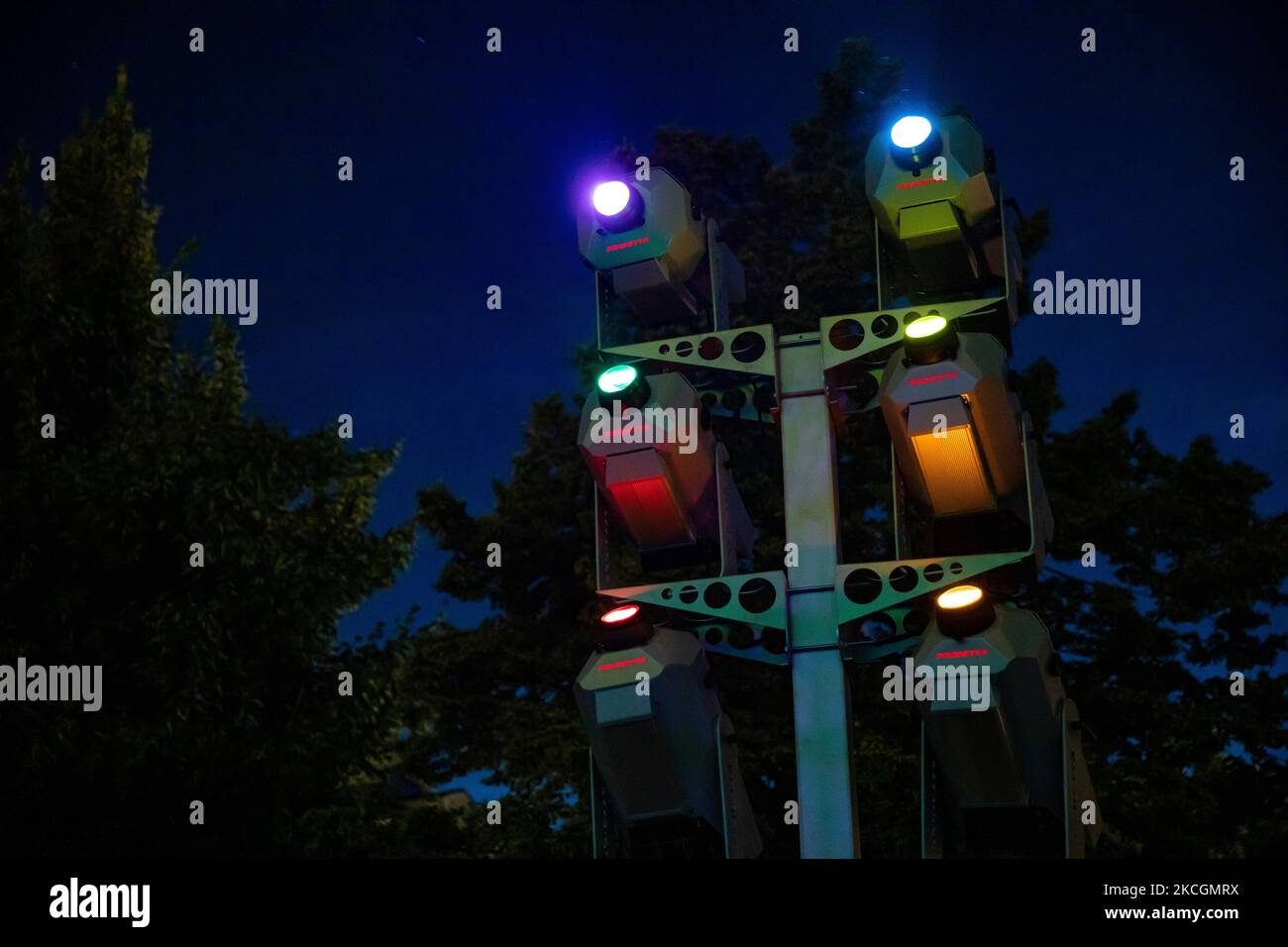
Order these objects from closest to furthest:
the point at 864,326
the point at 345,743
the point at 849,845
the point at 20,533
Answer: the point at 849,845 < the point at 864,326 < the point at 20,533 < the point at 345,743

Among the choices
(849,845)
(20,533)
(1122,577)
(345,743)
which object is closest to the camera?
(849,845)

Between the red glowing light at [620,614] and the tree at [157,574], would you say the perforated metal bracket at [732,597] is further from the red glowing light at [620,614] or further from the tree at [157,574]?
the tree at [157,574]

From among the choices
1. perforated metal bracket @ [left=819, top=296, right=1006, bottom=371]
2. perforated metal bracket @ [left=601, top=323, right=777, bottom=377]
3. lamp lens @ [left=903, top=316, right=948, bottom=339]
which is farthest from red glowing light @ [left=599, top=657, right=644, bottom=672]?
lamp lens @ [left=903, top=316, right=948, bottom=339]

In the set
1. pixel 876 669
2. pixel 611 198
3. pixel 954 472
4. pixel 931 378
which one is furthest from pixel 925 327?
pixel 876 669

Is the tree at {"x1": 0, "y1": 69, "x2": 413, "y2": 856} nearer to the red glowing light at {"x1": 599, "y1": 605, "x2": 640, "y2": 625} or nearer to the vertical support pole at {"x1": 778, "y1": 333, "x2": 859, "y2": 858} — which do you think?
the red glowing light at {"x1": 599, "y1": 605, "x2": 640, "y2": 625}

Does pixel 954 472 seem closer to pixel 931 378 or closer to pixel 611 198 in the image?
pixel 931 378

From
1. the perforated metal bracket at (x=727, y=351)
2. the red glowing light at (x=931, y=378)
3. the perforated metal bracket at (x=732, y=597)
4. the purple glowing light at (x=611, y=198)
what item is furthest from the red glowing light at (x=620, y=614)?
the purple glowing light at (x=611, y=198)

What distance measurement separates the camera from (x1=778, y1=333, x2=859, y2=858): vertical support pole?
7031 millimetres

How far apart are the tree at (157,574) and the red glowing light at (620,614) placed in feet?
21.1

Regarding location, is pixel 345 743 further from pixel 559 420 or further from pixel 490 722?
pixel 559 420

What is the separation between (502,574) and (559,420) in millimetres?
2011

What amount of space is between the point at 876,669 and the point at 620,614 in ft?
25.4

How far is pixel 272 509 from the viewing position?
1438cm
